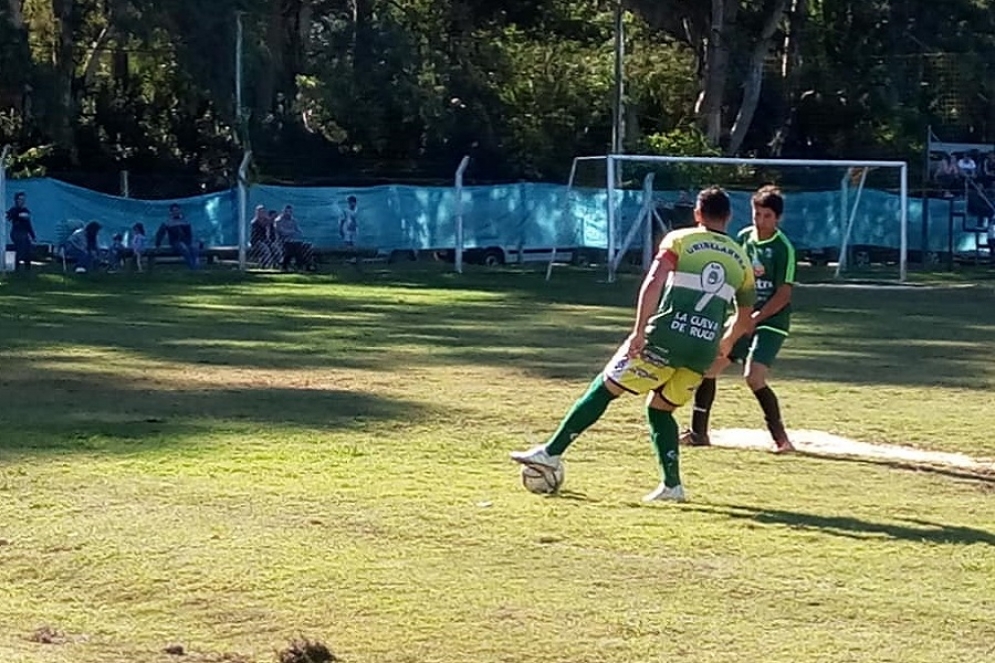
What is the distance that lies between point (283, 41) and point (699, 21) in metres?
10.8

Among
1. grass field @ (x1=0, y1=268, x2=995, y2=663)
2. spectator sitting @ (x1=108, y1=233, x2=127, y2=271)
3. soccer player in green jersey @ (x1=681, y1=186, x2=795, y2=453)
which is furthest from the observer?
spectator sitting @ (x1=108, y1=233, x2=127, y2=271)

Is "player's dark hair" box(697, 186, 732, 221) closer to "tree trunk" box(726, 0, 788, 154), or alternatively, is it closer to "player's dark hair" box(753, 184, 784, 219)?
"player's dark hair" box(753, 184, 784, 219)

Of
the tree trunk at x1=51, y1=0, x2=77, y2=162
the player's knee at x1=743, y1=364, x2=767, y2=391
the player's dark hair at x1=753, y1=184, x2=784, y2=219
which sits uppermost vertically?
the tree trunk at x1=51, y1=0, x2=77, y2=162

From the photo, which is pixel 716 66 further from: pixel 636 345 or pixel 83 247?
pixel 636 345

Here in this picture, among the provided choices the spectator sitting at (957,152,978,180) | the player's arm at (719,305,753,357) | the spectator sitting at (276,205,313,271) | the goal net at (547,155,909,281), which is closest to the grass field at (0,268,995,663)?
the player's arm at (719,305,753,357)

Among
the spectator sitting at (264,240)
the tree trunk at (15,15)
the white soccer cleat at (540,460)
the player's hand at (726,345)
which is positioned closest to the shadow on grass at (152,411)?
the player's hand at (726,345)

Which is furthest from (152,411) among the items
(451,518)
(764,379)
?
(451,518)

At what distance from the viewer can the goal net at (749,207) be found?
3362 centimetres

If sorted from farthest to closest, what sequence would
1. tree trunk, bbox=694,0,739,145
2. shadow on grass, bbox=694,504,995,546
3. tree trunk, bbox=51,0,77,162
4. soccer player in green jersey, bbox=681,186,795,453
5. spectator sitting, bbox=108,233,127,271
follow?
tree trunk, bbox=694,0,739,145 → tree trunk, bbox=51,0,77,162 → spectator sitting, bbox=108,233,127,271 → soccer player in green jersey, bbox=681,186,795,453 → shadow on grass, bbox=694,504,995,546

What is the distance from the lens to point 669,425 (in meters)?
10.0

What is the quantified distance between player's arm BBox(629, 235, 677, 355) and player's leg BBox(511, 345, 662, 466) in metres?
0.12

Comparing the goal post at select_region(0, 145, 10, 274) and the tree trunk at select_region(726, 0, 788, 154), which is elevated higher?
the tree trunk at select_region(726, 0, 788, 154)

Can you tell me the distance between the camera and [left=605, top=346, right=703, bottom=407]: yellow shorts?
9.84 metres

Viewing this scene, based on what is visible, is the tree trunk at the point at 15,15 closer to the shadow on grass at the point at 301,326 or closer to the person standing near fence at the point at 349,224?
the person standing near fence at the point at 349,224
